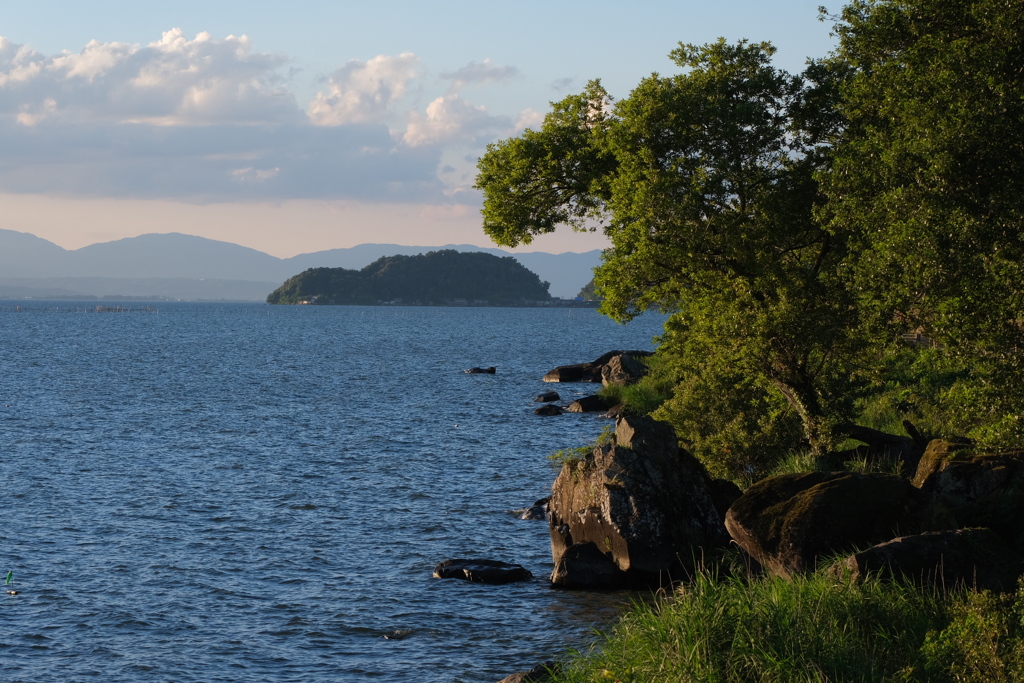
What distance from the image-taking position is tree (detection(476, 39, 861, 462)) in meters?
30.0

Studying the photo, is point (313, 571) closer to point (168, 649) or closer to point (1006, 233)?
point (168, 649)

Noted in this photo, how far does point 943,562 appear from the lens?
17.0 meters

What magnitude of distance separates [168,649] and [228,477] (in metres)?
20.4

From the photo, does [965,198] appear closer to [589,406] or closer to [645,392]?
[645,392]

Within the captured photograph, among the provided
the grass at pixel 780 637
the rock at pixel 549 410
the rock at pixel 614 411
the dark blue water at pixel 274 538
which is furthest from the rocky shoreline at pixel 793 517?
the rock at pixel 549 410

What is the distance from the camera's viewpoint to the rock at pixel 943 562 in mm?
16672

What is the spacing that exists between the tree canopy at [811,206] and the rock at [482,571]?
980 centimetres

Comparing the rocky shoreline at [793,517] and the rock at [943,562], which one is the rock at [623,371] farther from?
the rock at [943,562]

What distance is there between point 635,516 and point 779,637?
11957 millimetres

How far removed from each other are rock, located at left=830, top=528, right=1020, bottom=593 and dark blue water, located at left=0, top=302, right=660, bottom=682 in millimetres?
7045

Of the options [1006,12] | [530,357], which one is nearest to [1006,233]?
[1006,12]

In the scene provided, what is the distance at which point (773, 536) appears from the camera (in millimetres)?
20141

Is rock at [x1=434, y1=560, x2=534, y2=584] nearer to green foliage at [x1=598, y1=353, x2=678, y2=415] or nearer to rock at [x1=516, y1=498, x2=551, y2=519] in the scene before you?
rock at [x1=516, y1=498, x2=551, y2=519]

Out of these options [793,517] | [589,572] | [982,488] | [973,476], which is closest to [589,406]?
[589,572]
